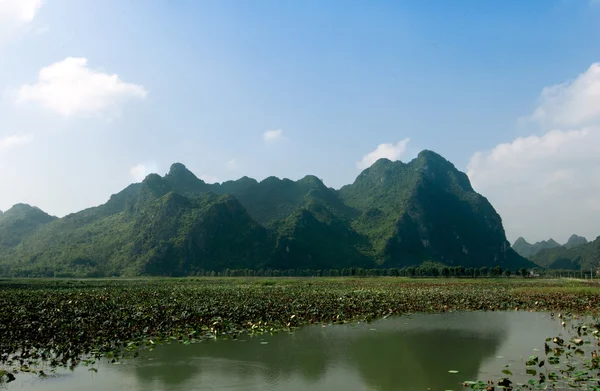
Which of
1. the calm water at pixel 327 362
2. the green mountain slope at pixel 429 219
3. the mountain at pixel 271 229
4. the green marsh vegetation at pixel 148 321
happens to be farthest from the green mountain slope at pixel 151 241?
the calm water at pixel 327 362

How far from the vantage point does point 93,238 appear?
10331cm

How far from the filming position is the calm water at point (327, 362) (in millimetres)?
8445

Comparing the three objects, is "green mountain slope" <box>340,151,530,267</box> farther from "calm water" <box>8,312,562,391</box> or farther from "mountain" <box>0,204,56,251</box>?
"calm water" <box>8,312,562,391</box>

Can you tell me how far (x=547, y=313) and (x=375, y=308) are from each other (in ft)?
25.2

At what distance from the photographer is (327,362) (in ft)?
33.2

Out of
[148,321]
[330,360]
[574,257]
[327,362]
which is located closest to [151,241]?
[148,321]

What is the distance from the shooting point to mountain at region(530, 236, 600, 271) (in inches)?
5176

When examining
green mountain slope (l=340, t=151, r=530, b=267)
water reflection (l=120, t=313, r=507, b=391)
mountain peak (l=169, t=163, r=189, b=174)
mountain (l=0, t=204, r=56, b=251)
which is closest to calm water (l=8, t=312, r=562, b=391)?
water reflection (l=120, t=313, r=507, b=391)

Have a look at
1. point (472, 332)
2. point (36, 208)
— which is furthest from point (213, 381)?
point (36, 208)

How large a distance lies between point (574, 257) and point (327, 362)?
17005 cm

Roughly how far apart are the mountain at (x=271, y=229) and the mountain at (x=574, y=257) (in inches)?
670

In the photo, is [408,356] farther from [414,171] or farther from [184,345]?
[414,171]

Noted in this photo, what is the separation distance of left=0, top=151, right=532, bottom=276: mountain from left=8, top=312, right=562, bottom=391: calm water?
7845 cm

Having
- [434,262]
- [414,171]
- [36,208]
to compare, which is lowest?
[434,262]
